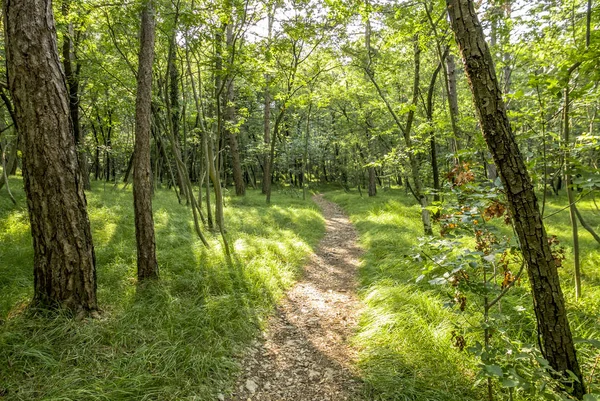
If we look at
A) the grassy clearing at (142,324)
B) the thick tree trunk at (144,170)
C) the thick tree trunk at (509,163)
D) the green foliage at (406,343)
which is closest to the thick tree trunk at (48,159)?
the grassy clearing at (142,324)

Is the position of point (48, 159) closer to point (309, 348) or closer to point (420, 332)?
point (309, 348)

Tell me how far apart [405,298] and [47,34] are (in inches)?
217

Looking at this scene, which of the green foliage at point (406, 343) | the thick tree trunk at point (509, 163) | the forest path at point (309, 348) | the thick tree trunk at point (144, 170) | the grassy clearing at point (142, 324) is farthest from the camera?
the thick tree trunk at point (144, 170)

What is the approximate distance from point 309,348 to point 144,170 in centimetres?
372

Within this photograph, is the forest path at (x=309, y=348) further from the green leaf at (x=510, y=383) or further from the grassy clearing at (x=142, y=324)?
the green leaf at (x=510, y=383)

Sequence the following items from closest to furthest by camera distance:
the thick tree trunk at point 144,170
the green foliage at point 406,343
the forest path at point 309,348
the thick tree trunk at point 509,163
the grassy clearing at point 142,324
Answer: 1. the thick tree trunk at point 509,163
2. the grassy clearing at point 142,324
3. the green foliage at point 406,343
4. the forest path at point 309,348
5. the thick tree trunk at point 144,170

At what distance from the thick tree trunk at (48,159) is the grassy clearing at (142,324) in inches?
18.4

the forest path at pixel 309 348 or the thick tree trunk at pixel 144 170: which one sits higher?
the thick tree trunk at pixel 144 170

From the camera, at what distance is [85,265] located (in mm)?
3512

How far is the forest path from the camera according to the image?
312cm

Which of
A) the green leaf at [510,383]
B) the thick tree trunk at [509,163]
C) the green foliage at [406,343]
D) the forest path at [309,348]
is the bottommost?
the forest path at [309,348]

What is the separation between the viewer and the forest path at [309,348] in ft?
10.2

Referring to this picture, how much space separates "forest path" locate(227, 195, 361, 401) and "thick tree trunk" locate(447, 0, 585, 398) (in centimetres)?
196

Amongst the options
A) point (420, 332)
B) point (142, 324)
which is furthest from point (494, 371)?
point (142, 324)
